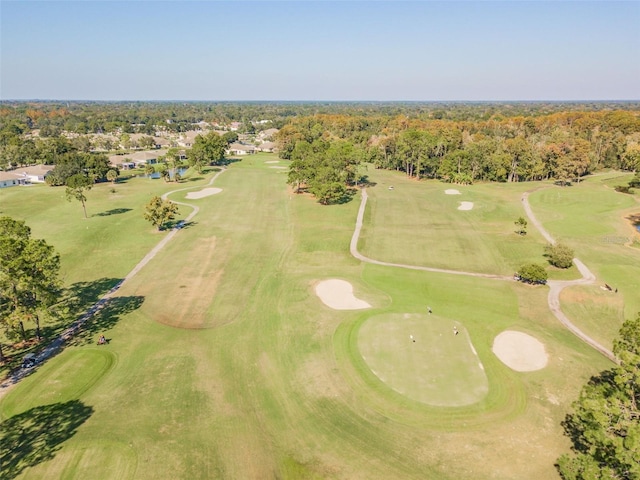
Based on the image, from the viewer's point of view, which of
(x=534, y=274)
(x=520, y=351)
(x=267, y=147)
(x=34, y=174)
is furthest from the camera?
(x=267, y=147)

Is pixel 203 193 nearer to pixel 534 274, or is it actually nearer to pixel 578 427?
pixel 534 274

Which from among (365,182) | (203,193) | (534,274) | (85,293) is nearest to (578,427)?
(534,274)

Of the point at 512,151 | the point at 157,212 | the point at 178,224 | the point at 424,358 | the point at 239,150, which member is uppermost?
the point at 512,151

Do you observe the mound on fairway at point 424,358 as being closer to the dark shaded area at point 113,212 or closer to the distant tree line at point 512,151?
the dark shaded area at point 113,212

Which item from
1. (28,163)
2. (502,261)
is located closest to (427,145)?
(502,261)

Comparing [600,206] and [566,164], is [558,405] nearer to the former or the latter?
[600,206]

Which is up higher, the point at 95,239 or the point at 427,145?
the point at 427,145

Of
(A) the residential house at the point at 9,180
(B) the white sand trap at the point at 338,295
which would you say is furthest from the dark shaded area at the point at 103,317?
(A) the residential house at the point at 9,180
